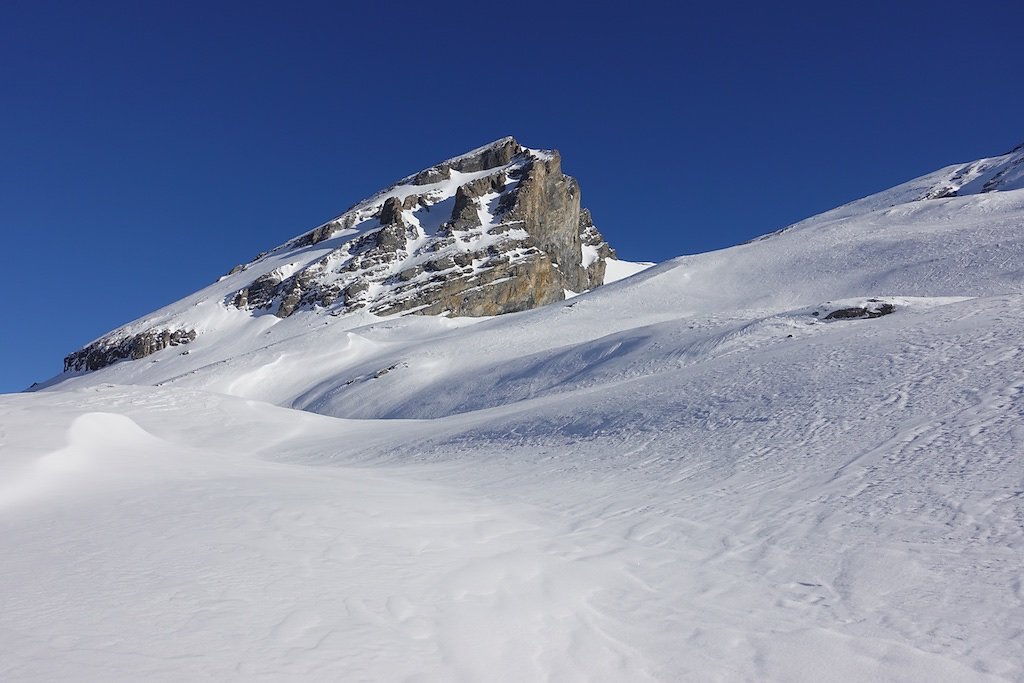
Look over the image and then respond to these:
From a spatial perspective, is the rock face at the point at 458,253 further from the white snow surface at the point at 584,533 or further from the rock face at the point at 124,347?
the white snow surface at the point at 584,533

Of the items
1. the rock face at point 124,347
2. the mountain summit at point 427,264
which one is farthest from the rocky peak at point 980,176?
the rock face at point 124,347

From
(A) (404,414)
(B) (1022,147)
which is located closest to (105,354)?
(A) (404,414)

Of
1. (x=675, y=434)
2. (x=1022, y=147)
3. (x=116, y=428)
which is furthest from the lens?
(x=1022, y=147)

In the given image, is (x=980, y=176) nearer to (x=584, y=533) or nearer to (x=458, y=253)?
(x=458, y=253)

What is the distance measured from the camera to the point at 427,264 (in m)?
81.2

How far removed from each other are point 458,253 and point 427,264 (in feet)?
14.0

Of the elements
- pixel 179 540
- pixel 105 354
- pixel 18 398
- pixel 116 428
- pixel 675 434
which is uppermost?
pixel 105 354

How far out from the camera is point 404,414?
33.2 metres

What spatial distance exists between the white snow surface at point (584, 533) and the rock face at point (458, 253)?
56074 millimetres

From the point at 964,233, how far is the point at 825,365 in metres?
29.2

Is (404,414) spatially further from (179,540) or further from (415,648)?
(415,648)

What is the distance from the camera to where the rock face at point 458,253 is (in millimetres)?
77500

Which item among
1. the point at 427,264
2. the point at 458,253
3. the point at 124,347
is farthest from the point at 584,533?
the point at 124,347

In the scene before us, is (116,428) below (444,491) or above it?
above
